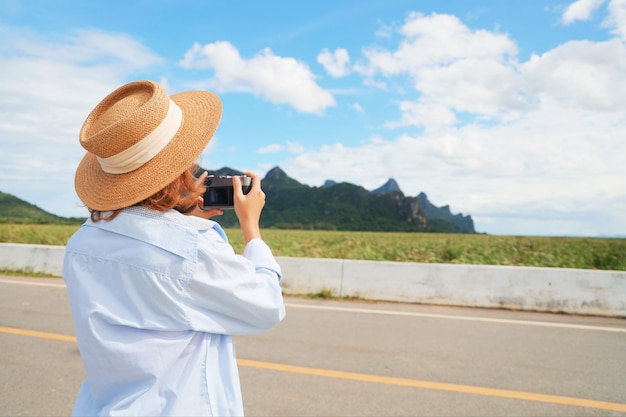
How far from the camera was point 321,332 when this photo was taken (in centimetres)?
650

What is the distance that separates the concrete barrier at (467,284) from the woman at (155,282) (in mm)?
7353

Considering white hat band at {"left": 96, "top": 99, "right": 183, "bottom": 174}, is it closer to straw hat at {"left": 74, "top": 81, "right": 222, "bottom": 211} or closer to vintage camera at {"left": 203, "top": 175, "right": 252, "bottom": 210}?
straw hat at {"left": 74, "top": 81, "right": 222, "bottom": 211}

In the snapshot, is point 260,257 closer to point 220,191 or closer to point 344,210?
point 220,191

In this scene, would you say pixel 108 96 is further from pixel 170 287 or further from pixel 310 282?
pixel 310 282

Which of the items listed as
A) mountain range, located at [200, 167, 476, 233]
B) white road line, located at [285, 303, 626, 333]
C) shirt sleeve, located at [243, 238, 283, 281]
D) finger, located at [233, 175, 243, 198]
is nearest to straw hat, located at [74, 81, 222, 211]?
finger, located at [233, 175, 243, 198]

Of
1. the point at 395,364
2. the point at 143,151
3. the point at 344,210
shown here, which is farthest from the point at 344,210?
the point at 143,151

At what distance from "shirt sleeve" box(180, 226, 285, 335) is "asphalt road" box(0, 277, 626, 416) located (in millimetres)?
2859

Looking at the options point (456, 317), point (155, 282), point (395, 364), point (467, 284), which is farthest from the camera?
point (467, 284)

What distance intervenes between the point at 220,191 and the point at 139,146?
1.07ft

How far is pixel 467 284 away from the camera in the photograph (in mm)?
8430

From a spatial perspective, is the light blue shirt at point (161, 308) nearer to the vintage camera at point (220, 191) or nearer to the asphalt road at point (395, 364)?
the vintage camera at point (220, 191)

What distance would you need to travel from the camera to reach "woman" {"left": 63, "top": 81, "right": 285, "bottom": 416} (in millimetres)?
1381

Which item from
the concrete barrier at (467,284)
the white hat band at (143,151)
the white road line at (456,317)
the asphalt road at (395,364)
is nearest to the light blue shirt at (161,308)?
the white hat band at (143,151)

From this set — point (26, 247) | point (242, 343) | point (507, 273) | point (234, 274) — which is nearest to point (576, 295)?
point (507, 273)
